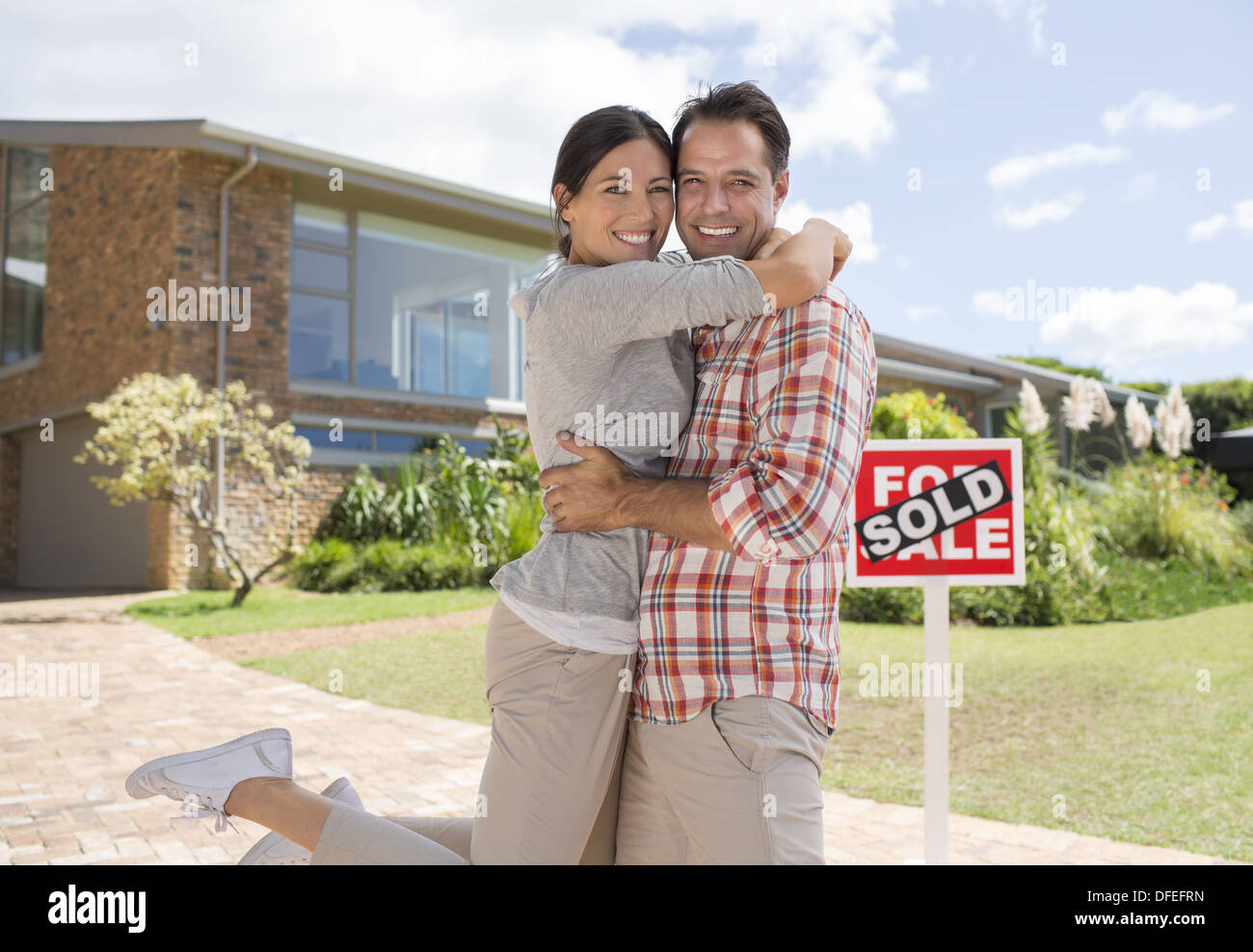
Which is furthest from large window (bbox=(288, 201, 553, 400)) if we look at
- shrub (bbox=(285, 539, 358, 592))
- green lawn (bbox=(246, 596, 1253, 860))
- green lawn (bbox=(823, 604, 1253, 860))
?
green lawn (bbox=(823, 604, 1253, 860))

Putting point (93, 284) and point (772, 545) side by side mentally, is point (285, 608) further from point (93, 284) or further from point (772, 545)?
point (772, 545)

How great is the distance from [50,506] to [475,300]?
7672mm

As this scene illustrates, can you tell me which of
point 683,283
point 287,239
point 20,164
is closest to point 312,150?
point 287,239

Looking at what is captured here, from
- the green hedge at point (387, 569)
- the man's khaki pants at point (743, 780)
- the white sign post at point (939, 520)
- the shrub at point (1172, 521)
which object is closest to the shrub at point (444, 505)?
the green hedge at point (387, 569)

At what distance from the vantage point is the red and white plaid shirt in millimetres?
1687

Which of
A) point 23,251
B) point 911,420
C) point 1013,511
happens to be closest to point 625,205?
point 1013,511

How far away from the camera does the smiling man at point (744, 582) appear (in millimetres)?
1683

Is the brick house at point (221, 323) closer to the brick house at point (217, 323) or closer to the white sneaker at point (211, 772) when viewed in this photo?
the brick house at point (217, 323)

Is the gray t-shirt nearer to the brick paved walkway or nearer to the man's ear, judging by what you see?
the man's ear

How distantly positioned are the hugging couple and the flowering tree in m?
9.82

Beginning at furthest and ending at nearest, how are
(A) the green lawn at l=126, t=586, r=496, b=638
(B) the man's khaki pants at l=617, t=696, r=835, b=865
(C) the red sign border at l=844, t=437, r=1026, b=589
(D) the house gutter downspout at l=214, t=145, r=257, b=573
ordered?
(D) the house gutter downspout at l=214, t=145, r=257, b=573 < (A) the green lawn at l=126, t=586, r=496, b=638 < (C) the red sign border at l=844, t=437, r=1026, b=589 < (B) the man's khaki pants at l=617, t=696, r=835, b=865

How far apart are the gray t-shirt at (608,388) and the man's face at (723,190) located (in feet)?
0.61

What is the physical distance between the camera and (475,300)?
16.3 meters
